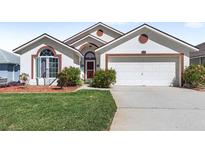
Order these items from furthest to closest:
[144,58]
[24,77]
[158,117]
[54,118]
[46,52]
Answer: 1. [46,52]
2. [144,58]
3. [24,77]
4. [158,117]
5. [54,118]

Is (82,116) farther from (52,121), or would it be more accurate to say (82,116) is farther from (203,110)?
(203,110)

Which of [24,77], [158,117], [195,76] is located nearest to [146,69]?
[195,76]

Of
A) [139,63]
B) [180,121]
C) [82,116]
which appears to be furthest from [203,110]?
[139,63]

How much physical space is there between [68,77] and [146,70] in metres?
6.23

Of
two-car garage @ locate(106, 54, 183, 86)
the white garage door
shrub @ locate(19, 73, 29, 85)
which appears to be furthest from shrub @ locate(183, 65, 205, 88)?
shrub @ locate(19, 73, 29, 85)

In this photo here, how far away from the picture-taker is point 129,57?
73.2 ft

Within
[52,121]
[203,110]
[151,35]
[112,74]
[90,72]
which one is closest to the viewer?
[52,121]

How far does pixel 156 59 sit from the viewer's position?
22125 millimetres

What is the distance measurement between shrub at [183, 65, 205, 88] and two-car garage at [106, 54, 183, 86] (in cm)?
101

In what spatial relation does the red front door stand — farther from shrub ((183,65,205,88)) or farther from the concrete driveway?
the concrete driveway

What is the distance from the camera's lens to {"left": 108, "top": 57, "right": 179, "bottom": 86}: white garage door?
22.1m

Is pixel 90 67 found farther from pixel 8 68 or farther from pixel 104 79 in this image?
pixel 8 68

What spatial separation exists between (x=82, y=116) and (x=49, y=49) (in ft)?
48.8

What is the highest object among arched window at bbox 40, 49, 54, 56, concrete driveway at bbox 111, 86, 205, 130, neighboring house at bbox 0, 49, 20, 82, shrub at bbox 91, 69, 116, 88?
arched window at bbox 40, 49, 54, 56
